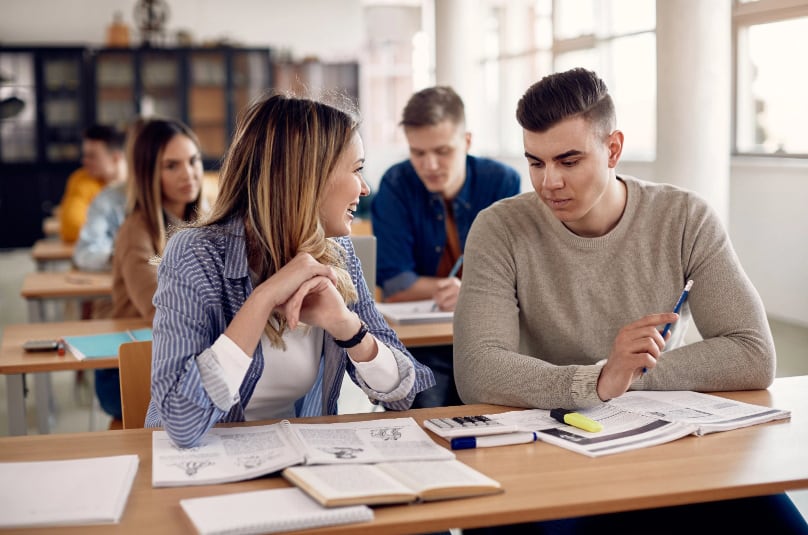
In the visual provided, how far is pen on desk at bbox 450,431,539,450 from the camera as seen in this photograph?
59.0 inches

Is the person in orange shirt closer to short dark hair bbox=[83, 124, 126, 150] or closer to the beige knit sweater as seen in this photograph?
short dark hair bbox=[83, 124, 126, 150]

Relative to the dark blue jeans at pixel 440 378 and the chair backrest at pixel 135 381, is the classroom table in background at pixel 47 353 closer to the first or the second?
the dark blue jeans at pixel 440 378

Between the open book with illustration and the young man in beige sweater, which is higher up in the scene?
the young man in beige sweater

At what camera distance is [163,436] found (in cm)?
159

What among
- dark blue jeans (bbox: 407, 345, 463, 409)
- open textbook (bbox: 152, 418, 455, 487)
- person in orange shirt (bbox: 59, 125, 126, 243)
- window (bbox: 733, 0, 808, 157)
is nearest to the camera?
open textbook (bbox: 152, 418, 455, 487)

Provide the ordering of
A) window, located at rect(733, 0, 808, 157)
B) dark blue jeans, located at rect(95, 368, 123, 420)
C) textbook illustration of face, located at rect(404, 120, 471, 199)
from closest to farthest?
1. dark blue jeans, located at rect(95, 368, 123, 420)
2. textbook illustration of face, located at rect(404, 120, 471, 199)
3. window, located at rect(733, 0, 808, 157)

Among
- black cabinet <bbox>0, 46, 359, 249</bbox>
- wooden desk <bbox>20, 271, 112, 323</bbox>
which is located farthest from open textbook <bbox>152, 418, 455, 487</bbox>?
black cabinet <bbox>0, 46, 359, 249</bbox>

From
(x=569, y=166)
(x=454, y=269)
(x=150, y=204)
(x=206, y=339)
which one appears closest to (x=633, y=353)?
(x=569, y=166)

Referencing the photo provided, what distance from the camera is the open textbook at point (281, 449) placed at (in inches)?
54.2

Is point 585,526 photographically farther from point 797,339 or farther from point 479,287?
point 797,339

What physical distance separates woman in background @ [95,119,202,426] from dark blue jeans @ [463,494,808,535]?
1755mm

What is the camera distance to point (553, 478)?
1.36 m

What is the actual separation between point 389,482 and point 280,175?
0.68m

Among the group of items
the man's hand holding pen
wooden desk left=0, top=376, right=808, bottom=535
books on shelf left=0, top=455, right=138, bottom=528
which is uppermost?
the man's hand holding pen
